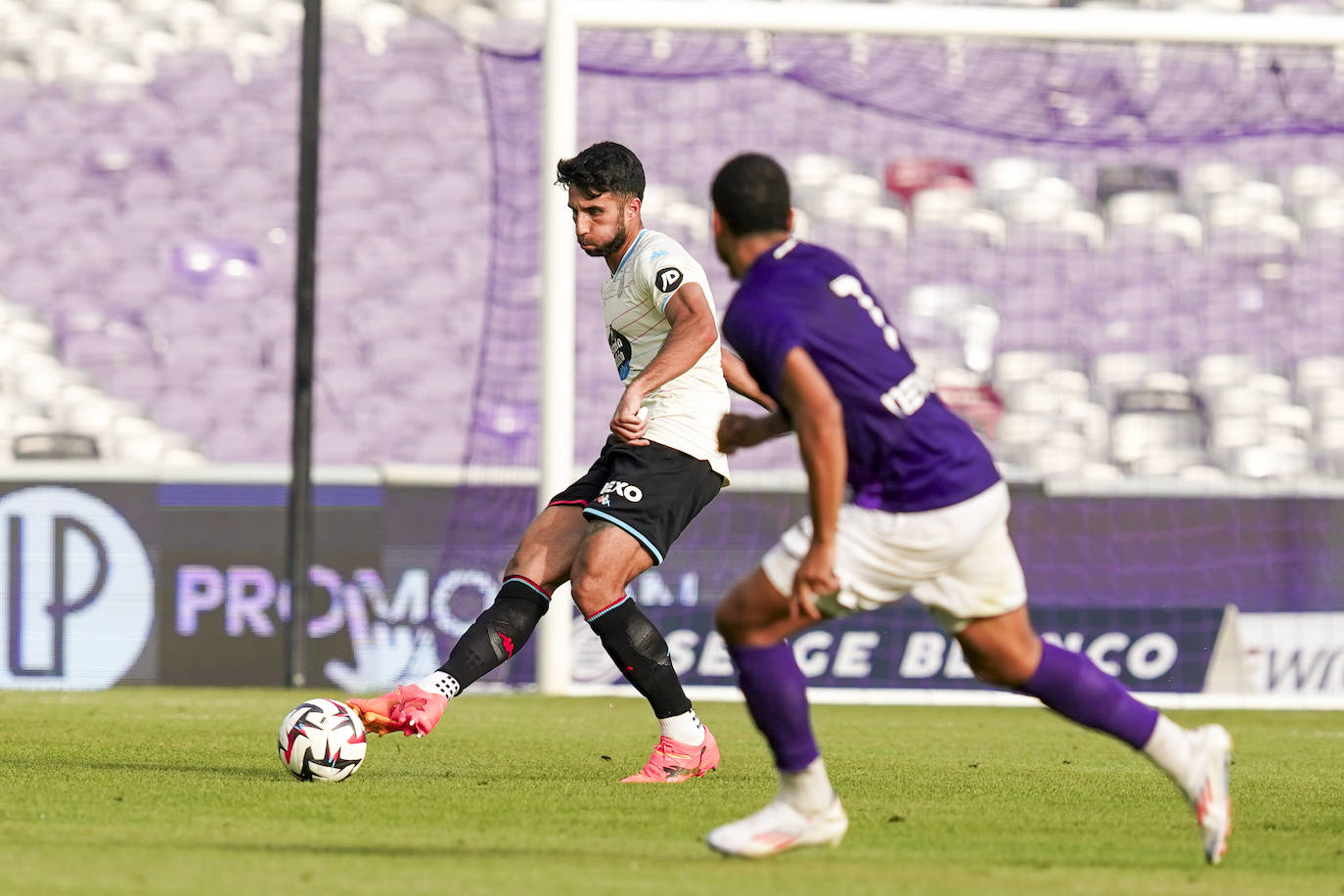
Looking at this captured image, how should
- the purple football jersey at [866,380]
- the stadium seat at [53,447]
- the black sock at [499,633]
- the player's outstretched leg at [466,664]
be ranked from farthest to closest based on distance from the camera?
1. the stadium seat at [53,447]
2. the black sock at [499,633]
3. the player's outstretched leg at [466,664]
4. the purple football jersey at [866,380]

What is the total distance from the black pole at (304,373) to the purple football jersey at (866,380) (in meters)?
7.22

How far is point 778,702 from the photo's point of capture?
4352mm

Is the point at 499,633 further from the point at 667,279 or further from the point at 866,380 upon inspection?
the point at 866,380

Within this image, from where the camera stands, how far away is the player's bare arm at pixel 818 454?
13.3 ft

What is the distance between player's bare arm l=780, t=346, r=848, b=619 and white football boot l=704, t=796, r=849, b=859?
1.69ft

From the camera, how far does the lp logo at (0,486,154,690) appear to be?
11.4m

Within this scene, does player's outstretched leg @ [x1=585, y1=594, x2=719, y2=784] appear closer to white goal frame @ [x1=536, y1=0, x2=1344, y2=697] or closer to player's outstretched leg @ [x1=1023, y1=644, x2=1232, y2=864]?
player's outstretched leg @ [x1=1023, y1=644, x2=1232, y2=864]

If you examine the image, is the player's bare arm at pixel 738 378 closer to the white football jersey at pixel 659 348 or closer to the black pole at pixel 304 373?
the white football jersey at pixel 659 348

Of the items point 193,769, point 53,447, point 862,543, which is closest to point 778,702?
point 862,543

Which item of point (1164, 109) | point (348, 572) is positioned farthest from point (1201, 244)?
point (348, 572)

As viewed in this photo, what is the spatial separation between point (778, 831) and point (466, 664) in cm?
186

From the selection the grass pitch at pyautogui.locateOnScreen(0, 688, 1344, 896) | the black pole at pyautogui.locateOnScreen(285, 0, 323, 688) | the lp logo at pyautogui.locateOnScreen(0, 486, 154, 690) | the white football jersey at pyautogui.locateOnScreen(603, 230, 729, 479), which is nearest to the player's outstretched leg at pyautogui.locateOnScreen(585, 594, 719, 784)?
the grass pitch at pyautogui.locateOnScreen(0, 688, 1344, 896)

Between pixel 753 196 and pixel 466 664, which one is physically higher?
pixel 753 196

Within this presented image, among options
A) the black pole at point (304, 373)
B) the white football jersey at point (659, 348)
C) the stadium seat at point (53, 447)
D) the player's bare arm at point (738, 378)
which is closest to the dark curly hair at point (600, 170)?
A: the white football jersey at point (659, 348)
